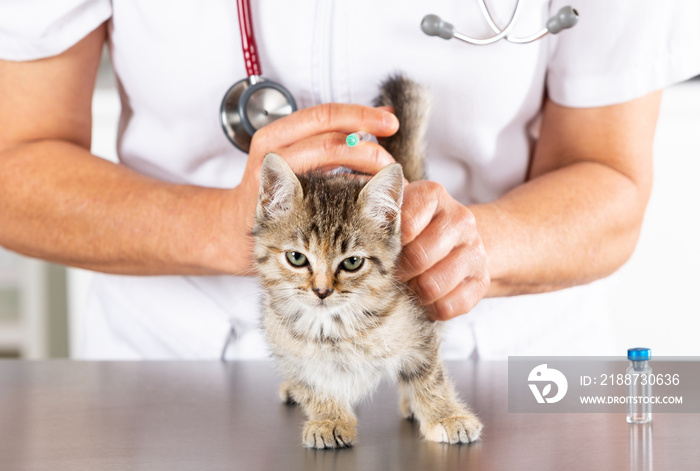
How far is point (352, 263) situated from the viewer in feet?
2.97

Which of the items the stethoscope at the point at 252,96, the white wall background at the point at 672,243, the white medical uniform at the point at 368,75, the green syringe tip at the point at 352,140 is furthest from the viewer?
the white wall background at the point at 672,243

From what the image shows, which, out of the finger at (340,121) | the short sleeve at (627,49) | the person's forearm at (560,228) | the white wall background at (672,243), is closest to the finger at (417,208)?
the finger at (340,121)

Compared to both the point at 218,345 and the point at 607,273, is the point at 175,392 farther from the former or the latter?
the point at 607,273

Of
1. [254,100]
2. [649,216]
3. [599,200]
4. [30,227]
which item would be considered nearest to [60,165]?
[30,227]

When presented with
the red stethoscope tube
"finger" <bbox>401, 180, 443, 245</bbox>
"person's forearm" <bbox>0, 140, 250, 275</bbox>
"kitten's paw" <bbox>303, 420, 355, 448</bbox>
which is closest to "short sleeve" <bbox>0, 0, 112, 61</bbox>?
"person's forearm" <bbox>0, 140, 250, 275</bbox>

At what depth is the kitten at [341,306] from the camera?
90 cm

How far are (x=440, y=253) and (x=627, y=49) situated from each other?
0.63 m

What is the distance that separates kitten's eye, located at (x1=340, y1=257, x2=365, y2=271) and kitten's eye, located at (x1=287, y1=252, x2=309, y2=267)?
0.15 feet

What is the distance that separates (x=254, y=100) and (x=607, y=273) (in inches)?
28.6

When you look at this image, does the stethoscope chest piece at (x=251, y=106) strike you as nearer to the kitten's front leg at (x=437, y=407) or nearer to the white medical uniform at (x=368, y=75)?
the white medical uniform at (x=368, y=75)

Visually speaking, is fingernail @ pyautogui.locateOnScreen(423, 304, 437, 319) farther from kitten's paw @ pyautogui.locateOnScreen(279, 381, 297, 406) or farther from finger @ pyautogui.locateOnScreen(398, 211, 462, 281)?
kitten's paw @ pyautogui.locateOnScreen(279, 381, 297, 406)

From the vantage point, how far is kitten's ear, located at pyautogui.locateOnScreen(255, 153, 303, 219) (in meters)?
0.89

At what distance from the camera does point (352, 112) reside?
1.02 metres

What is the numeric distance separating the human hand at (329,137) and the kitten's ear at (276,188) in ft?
0.28
